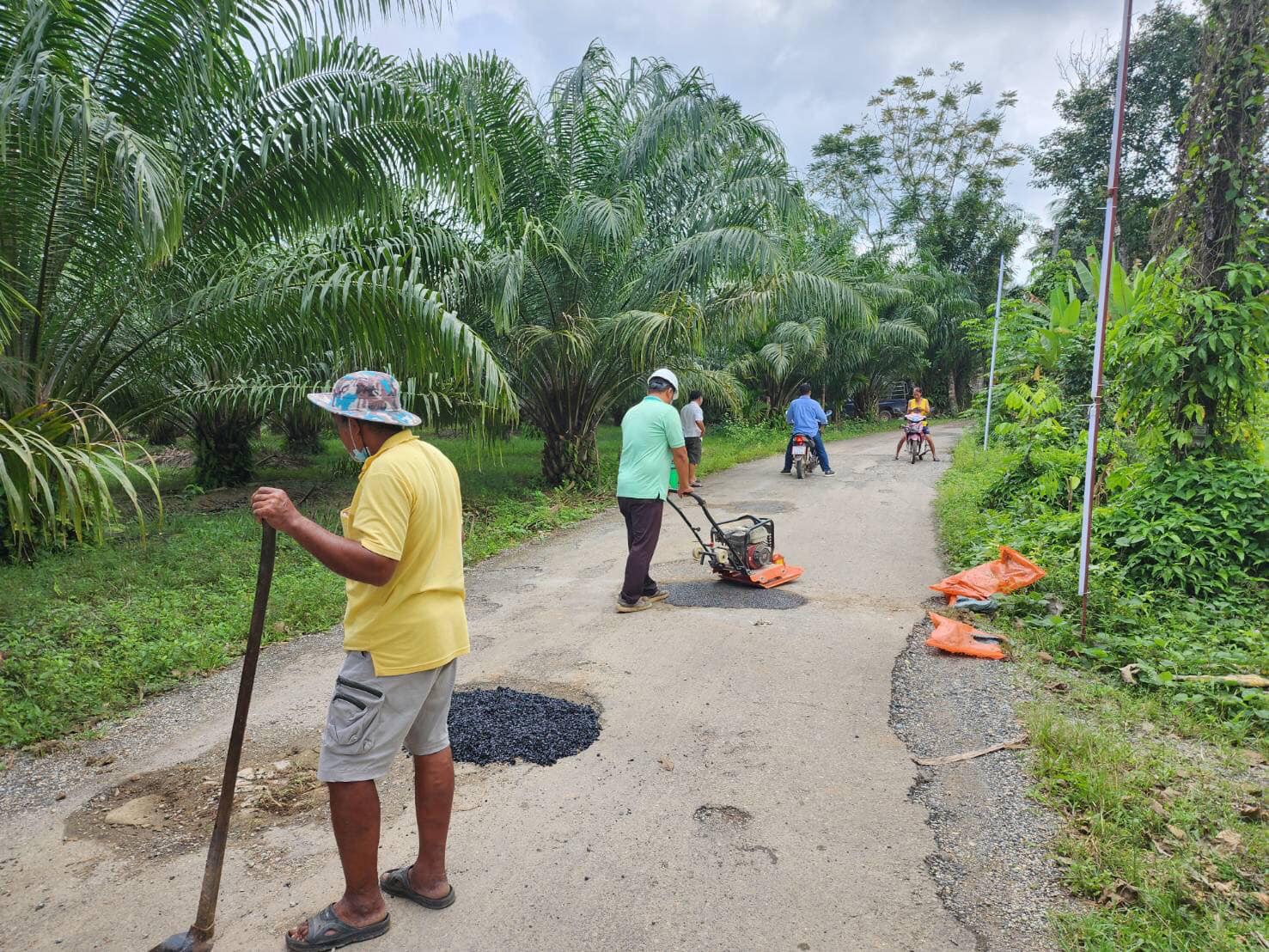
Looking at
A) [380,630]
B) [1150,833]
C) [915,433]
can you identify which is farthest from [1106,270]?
[915,433]

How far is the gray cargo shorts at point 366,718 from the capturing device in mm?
2465

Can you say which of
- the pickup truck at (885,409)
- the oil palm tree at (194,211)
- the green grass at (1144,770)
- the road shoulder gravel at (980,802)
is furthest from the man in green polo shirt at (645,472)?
the pickup truck at (885,409)

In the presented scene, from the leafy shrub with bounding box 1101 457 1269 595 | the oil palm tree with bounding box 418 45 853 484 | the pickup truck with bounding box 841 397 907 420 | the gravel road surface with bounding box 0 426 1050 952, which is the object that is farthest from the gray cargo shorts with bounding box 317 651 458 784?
the pickup truck with bounding box 841 397 907 420

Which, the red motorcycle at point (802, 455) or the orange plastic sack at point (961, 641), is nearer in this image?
the orange plastic sack at point (961, 641)

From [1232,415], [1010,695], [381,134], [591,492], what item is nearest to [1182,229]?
[1232,415]

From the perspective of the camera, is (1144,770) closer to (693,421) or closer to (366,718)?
(366,718)

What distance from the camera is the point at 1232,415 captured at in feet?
20.6

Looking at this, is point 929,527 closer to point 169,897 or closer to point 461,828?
point 461,828

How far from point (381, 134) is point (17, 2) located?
2300 millimetres

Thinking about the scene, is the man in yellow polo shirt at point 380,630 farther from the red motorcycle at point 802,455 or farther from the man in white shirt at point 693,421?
the red motorcycle at point 802,455

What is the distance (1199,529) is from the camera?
234 inches

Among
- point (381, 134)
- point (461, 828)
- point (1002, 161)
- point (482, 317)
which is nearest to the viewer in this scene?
point (461, 828)

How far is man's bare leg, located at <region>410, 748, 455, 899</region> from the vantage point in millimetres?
2686

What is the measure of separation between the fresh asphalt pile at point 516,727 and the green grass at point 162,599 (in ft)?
6.69
